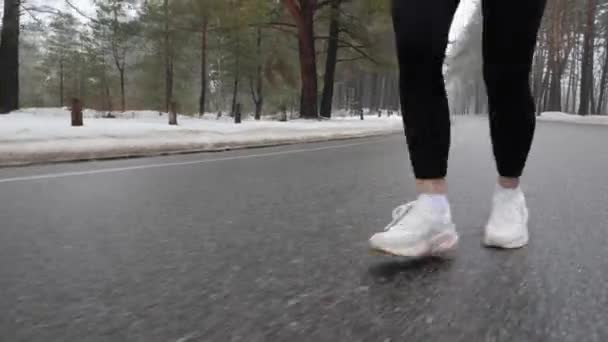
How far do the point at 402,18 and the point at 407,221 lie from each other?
2.38ft

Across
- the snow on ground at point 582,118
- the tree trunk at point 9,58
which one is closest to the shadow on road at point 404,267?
the tree trunk at point 9,58

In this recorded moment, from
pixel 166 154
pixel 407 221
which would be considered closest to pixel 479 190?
pixel 407 221

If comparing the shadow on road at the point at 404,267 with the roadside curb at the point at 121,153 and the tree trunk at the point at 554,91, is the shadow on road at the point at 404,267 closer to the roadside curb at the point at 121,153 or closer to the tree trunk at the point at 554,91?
the roadside curb at the point at 121,153

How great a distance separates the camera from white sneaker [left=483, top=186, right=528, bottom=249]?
1822mm

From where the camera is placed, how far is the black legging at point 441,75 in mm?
1783

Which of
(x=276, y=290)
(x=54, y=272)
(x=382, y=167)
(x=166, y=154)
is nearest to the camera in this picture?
(x=276, y=290)

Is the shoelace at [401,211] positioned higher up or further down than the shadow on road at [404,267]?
higher up

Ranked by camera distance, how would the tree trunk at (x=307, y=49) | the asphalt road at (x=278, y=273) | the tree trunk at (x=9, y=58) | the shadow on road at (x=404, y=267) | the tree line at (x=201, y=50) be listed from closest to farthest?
the asphalt road at (x=278, y=273) < the shadow on road at (x=404, y=267) < the tree trunk at (x=9, y=58) < the tree line at (x=201, y=50) < the tree trunk at (x=307, y=49)

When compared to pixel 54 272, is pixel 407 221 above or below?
above

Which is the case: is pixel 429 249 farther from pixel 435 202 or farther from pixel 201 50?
pixel 201 50

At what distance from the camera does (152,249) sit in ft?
5.94

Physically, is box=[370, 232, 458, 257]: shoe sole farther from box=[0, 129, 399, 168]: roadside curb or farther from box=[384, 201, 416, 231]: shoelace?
box=[0, 129, 399, 168]: roadside curb

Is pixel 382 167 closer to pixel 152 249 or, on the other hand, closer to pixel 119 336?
pixel 152 249

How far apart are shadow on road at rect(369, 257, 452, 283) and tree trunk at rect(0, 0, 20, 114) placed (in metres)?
16.0
